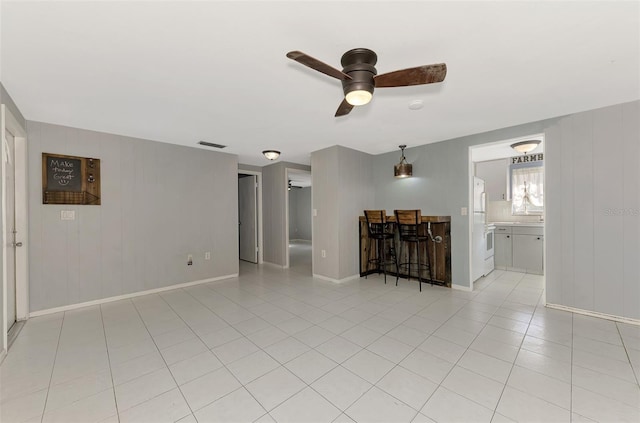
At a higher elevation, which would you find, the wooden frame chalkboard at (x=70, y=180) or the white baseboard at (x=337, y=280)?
the wooden frame chalkboard at (x=70, y=180)

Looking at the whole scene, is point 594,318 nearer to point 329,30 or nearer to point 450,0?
point 450,0

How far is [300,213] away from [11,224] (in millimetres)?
8763

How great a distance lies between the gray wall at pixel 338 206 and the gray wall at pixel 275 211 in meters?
1.10

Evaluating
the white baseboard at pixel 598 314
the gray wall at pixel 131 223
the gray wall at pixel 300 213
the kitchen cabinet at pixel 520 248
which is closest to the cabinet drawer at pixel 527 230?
the kitchen cabinet at pixel 520 248

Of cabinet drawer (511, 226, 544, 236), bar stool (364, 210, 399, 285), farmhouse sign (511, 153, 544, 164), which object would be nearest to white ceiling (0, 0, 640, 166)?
bar stool (364, 210, 399, 285)

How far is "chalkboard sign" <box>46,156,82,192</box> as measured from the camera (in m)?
3.26

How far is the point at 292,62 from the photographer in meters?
1.98

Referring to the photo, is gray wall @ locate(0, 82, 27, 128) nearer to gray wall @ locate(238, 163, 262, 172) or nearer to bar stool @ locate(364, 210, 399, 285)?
gray wall @ locate(238, 163, 262, 172)

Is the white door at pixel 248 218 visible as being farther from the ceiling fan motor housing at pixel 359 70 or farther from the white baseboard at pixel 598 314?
the white baseboard at pixel 598 314

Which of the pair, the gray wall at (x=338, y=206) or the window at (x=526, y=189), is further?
the window at (x=526, y=189)

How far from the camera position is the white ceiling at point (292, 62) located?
1494mm

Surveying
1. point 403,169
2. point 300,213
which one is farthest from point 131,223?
point 300,213

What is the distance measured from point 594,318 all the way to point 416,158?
3.01 m

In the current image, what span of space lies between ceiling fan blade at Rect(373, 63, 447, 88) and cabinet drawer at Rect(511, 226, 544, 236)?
182 inches
